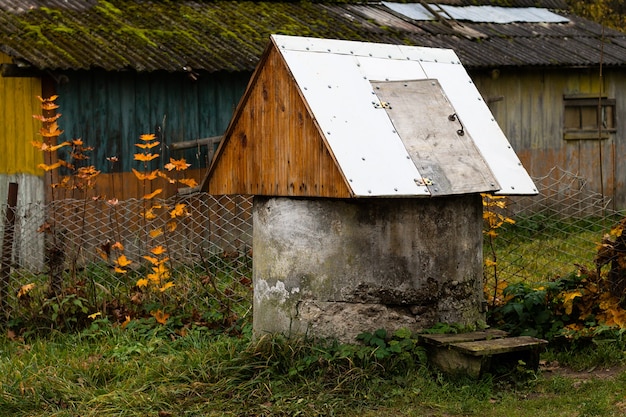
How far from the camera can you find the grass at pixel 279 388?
5680 mm

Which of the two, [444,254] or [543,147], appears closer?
[444,254]

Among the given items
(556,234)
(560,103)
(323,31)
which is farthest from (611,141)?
(323,31)

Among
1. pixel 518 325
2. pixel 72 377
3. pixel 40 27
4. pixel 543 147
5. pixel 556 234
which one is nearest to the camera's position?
pixel 72 377

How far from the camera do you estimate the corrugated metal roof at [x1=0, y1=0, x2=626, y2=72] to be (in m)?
10.5

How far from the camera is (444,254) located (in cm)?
633

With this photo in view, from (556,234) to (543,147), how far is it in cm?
294

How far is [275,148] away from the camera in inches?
249

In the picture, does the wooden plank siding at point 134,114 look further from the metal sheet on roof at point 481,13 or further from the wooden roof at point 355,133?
the metal sheet on roof at point 481,13

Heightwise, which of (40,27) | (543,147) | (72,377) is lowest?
(72,377)

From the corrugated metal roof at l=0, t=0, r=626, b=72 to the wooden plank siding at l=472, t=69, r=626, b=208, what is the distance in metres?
0.42

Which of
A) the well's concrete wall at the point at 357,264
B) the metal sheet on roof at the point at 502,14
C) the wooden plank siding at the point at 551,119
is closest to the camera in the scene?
the well's concrete wall at the point at 357,264

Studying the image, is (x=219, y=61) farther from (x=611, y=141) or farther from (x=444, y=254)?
(x=611, y=141)

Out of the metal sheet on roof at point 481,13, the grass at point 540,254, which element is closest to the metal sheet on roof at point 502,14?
the metal sheet on roof at point 481,13

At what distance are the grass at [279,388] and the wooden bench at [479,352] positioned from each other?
0.08m
